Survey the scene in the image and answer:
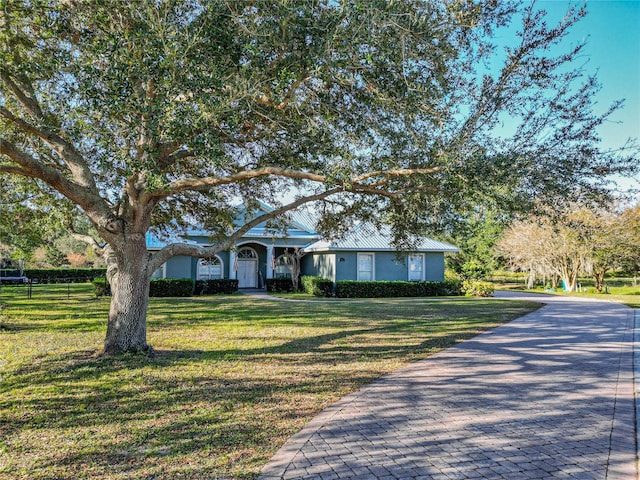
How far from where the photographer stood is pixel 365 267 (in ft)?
80.8

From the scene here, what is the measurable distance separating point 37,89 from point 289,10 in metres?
5.61

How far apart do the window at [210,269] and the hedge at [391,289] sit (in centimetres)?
756

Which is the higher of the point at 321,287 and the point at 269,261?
the point at 269,261

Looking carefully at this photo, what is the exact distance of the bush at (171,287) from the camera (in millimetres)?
21906

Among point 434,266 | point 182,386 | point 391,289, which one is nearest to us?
point 182,386

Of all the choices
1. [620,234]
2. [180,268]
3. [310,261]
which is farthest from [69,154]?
[620,234]

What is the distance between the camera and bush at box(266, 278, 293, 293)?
26.0 m

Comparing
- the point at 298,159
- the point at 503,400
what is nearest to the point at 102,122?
the point at 298,159

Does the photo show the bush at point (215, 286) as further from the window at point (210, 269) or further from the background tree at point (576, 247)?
the background tree at point (576, 247)

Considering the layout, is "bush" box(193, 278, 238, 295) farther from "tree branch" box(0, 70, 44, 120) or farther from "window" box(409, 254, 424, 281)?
"tree branch" box(0, 70, 44, 120)

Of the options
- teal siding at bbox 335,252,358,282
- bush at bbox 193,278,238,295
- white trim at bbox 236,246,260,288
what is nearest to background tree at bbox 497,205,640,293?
teal siding at bbox 335,252,358,282

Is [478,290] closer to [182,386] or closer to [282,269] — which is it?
[282,269]

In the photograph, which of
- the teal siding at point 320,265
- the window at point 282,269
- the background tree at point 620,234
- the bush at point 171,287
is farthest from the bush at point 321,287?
the background tree at point 620,234

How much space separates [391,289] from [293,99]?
1810 cm
